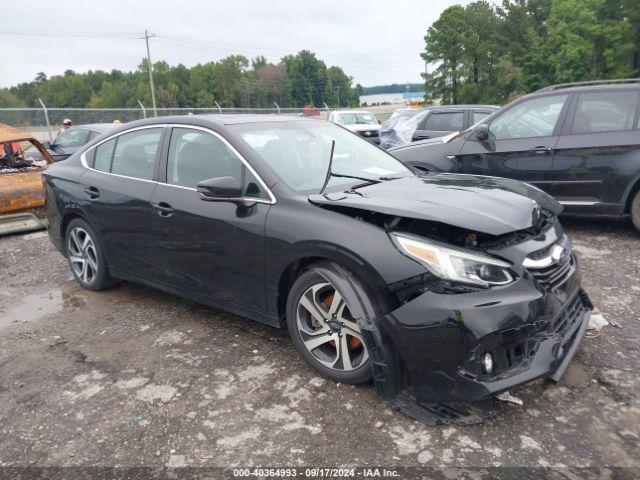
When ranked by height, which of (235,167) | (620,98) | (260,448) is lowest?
(260,448)

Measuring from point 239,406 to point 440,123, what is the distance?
31.0 ft

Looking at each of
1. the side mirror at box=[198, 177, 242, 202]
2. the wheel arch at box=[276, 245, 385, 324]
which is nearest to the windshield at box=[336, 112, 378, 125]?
the side mirror at box=[198, 177, 242, 202]

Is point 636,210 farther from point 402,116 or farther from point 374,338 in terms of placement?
point 402,116

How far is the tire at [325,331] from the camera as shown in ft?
9.46

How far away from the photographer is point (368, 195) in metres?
3.07

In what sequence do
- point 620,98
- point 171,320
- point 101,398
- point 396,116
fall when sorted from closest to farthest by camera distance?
point 101,398 < point 171,320 < point 620,98 < point 396,116

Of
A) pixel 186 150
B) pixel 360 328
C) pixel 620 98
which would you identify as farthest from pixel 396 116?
pixel 360 328

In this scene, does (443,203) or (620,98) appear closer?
(443,203)

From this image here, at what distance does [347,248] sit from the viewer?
2760 millimetres

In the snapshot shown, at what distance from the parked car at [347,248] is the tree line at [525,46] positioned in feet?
151

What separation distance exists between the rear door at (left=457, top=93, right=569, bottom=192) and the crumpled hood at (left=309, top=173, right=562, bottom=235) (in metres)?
2.72

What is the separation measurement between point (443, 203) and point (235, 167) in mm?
1418

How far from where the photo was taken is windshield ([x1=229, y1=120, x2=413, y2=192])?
3424 millimetres

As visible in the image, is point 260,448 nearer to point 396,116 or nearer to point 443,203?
point 443,203
